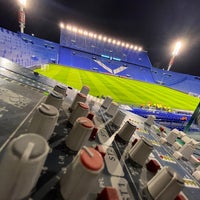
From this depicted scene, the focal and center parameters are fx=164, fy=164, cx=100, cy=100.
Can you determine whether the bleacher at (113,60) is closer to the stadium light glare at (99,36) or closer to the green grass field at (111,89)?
the stadium light glare at (99,36)

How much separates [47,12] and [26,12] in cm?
381

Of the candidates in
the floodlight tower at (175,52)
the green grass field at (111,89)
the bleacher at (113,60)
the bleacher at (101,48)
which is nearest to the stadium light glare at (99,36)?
the bleacher at (101,48)

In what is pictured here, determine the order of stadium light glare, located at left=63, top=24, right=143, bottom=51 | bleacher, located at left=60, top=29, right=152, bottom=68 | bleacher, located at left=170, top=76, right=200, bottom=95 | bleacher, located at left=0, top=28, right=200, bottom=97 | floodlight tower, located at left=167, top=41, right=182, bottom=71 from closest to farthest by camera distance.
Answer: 1. bleacher, located at left=0, top=28, right=200, bottom=97
2. bleacher, located at left=60, top=29, right=152, bottom=68
3. stadium light glare, located at left=63, top=24, right=143, bottom=51
4. bleacher, located at left=170, top=76, right=200, bottom=95
5. floodlight tower, located at left=167, top=41, right=182, bottom=71

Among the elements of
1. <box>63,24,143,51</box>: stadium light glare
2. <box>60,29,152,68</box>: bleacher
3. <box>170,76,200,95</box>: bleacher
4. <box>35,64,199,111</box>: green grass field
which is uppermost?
<box>63,24,143,51</box>: stadium light glare

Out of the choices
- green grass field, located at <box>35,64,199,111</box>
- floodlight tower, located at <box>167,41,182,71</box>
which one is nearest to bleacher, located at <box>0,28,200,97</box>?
floodlight tower, located at <box>167,41,182,71</box>

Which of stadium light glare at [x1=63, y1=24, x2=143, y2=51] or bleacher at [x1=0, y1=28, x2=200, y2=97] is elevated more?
stadium light glare at [x1=63, y1=24, x2=143, y2=51]

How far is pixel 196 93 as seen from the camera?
29594mm

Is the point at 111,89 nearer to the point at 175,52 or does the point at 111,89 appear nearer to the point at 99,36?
the point at 99,36

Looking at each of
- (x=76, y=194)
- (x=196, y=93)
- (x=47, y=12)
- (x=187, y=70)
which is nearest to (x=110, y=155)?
(x=76, y=194)

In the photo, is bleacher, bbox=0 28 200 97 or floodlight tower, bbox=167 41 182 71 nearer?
bleacher, bbox=0 28 200 97

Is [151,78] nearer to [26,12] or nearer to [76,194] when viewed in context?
[26,12]

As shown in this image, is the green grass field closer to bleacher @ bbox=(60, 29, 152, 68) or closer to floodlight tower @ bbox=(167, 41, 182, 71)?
bleacher @ bbox=(60, 29, 152, 68)

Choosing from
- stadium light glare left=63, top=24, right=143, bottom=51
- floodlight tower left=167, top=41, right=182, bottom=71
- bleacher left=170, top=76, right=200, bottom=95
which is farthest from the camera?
floodlight tower left=167, top=41, right=182, bottom=71

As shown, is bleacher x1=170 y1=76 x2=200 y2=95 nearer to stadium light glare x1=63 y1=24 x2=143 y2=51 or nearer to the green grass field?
stadium light glare x1=63 y1=24 x2=143 y2=51
